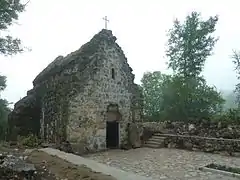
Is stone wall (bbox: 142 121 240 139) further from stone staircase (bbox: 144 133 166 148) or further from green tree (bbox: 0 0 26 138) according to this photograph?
green tree (bbox: 0 0 26 138)

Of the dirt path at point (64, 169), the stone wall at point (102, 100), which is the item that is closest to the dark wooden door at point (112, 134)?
the stone wall at point (102, 100)

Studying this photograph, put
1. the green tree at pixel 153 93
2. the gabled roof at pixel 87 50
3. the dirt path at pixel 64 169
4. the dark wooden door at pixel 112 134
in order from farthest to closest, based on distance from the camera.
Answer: the green tree at pixel 153 93 → the dark wooden door at pixel 112 134 → the gabled roof at pixel 87 50 → the dirt path at pixel 64 169

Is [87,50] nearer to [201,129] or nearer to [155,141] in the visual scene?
[155,141]

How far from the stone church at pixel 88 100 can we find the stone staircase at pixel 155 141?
135cm

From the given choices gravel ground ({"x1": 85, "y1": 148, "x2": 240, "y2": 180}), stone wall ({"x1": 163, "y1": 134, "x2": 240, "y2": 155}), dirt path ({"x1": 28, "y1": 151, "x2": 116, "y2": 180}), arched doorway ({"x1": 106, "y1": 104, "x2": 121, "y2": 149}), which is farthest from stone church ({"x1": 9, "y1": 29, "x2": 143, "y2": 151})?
dirt path ({"x1": 28, "y1": 151, "x2": 116, "y2": 180})

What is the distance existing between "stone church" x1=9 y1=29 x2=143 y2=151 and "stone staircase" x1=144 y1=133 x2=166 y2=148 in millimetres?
1349

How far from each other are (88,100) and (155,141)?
15.2 feet

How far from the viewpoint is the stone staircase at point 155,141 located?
53.1 ft

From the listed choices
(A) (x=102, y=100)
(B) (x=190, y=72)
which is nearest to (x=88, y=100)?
(A) (x=102, y=100)

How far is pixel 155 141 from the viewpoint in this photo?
16594mm

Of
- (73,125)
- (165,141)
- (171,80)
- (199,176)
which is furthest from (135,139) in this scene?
(171,80)

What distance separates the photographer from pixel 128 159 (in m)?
12.4

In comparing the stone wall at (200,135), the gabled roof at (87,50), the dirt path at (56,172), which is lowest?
the dirt path at (56,172)

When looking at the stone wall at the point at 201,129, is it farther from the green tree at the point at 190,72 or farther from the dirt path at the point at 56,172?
the dirt path at the point at 56,172
